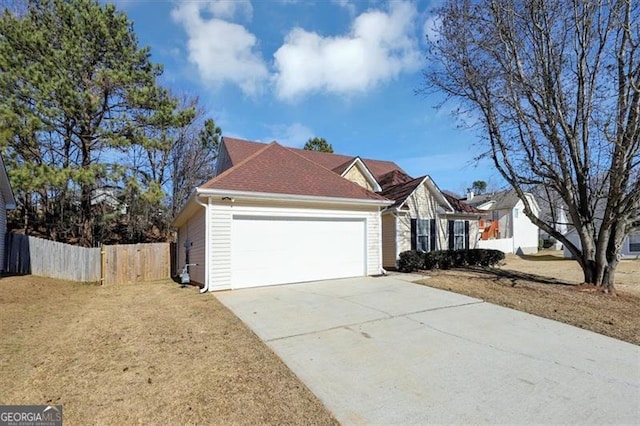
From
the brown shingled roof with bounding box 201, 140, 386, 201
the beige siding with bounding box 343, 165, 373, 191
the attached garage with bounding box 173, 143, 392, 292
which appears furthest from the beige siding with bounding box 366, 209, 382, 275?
the beige siding with bounding box 343, 165, 373, 191

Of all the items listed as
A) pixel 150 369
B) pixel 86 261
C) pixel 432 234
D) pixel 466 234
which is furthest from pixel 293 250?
pixel 466 234

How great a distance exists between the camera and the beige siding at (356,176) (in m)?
17.1

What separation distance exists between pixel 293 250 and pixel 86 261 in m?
8.62

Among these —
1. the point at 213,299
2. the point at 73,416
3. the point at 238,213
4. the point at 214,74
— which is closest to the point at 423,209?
the point at 238,213

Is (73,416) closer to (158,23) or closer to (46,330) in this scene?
(46,330)

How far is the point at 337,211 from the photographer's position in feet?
38.1

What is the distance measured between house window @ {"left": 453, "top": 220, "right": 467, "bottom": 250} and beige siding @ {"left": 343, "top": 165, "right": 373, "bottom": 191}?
4.86m

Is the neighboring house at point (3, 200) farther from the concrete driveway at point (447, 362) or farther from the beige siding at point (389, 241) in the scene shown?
the beige siding at point (389, 241)

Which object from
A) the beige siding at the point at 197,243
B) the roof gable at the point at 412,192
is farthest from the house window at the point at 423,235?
the beige siding at the point at 197,243

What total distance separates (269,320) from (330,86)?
11.5 meters

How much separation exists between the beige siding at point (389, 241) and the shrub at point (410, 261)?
0.91 m

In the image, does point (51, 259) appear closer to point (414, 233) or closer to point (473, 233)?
point (414, 233)

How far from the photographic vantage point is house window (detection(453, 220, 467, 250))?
17031mm

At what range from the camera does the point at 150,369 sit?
4.16m
